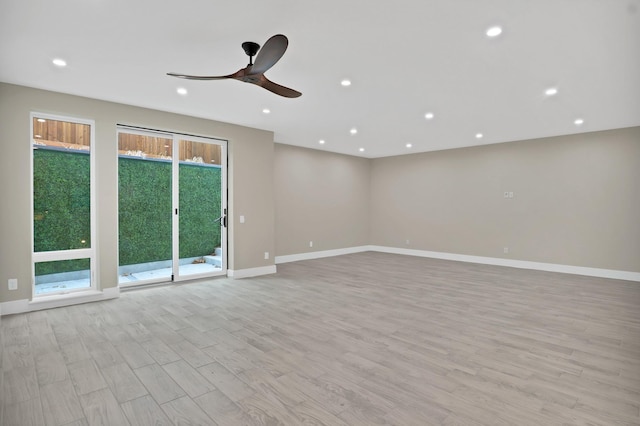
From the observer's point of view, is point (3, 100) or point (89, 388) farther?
point (3, 100)

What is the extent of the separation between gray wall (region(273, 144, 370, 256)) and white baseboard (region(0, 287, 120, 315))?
11.8 ft

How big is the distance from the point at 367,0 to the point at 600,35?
2.12 meters

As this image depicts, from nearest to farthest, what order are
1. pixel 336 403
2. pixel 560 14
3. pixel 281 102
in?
pixel 336 403 < pixel 560 14 < pixel 281 102

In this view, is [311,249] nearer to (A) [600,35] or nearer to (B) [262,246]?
(B) [262,246]

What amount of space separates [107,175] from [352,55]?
12.2ft

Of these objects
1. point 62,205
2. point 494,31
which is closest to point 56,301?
point 62,205

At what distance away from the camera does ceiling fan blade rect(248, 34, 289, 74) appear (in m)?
2.27

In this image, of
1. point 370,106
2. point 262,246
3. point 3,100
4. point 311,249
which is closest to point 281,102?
point 370,106

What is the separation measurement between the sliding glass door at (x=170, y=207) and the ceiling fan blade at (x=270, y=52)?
335cm

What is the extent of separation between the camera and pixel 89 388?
2.34m

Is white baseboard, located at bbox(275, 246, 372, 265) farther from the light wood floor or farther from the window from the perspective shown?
the window

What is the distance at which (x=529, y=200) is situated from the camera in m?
6.93

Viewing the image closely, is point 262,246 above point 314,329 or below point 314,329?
above

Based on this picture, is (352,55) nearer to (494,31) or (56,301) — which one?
(494,31)
